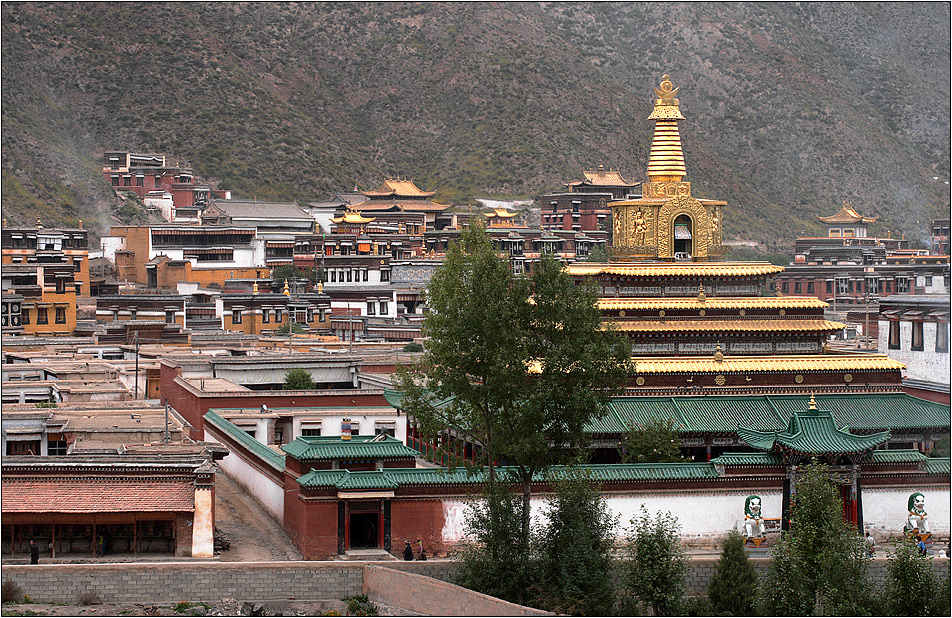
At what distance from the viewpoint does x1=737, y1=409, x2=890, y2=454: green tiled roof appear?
113ft

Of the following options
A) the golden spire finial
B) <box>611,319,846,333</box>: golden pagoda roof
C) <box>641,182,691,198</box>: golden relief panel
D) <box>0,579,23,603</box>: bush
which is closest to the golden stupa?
<box>641,182,691,198</box>: golden relief panel

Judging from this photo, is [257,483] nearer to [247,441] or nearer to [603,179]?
[247,441]

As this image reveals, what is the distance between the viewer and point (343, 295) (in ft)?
333

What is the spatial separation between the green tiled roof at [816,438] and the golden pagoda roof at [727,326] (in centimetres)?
581

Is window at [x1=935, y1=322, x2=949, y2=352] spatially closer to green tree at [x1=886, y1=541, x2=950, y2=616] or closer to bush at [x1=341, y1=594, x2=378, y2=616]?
green tree at [x1=886, y1=541, x2=950, y2=616]

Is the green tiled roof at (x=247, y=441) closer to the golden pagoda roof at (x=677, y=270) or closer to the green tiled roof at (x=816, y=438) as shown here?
the golden pagoda roof at (x=677, y=270)

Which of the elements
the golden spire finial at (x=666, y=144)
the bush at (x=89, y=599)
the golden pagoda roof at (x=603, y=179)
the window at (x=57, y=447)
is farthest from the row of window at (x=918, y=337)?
the golden pagoda roof at (x=603, y=179)

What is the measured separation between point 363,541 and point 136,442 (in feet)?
31.2

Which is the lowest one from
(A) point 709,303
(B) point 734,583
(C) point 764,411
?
(B) point 734,583

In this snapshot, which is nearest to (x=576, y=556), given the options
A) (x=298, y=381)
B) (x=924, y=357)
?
(x=924, y=357)

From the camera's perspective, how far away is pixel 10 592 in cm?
3000

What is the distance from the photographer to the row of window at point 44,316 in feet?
300

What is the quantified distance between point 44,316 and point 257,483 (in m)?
57.4

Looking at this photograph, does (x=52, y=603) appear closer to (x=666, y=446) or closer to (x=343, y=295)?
(x=666, y=446)
